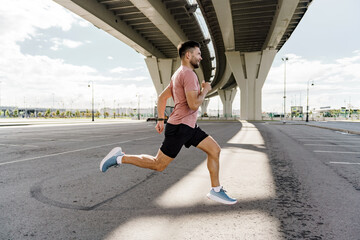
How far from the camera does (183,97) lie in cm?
306

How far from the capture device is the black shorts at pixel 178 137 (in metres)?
3.00

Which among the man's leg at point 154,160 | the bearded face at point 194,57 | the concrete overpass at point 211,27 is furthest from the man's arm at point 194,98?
the concrete overpass at point 211,27

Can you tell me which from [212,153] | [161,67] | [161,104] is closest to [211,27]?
[161,67]

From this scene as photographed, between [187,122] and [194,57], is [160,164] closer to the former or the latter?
[187,122]

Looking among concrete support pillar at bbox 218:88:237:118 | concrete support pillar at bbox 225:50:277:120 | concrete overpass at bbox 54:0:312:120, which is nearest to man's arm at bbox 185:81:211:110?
concrete overpass at bbox 54:0:312:120

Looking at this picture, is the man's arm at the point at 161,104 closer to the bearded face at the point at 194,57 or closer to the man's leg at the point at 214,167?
the bearded face at the point at 194,57

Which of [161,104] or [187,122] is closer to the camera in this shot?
[187,122]

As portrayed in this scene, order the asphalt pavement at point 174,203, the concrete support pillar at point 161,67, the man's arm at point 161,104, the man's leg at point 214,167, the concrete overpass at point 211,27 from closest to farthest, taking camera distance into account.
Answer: the asphalt pavement at point 174,203
the man's leg at point 214,167
the man's arm at point 161,104
the concrete overpass at point 211,27
the concrete support pillar at point 161,67

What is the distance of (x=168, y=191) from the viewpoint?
353 centimetres

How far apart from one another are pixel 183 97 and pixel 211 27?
2661 centimetres

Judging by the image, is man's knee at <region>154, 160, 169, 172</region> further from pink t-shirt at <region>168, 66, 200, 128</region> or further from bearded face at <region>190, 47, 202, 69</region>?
bearded face at <region>190, 47, 202, 69</region>

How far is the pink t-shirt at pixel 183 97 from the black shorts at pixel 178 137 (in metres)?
0.06

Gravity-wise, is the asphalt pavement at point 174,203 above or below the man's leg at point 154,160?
below

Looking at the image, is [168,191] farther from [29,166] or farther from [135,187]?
[29,166]
